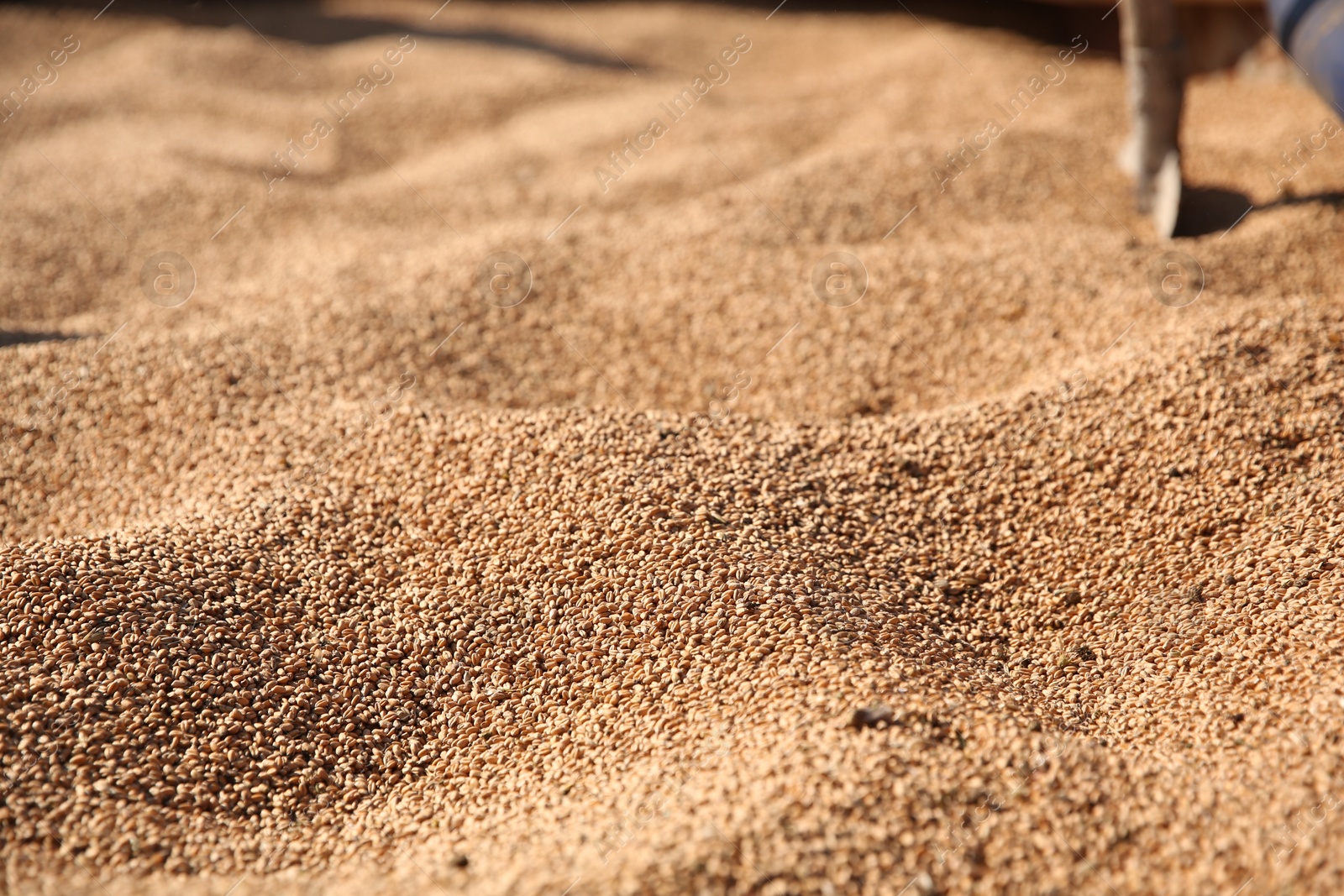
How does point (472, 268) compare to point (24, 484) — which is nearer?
point (24, 484)

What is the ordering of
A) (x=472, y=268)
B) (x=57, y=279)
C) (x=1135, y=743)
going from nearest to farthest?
(x=1135, y=743) < (x=472, y=268) < (x=57, y=279)

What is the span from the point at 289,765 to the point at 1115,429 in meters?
2.65

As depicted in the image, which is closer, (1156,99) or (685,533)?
(685,533)

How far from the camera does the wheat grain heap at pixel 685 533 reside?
2.07 m

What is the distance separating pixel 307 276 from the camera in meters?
4.46

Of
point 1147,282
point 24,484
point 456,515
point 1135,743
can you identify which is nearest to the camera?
point 1135,743

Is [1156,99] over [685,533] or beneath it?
over

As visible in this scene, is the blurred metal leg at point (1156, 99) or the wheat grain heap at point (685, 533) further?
the blurred metal leg at point (1156, 99)

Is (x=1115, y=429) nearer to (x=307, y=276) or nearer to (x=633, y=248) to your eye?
(x=633, y=248)

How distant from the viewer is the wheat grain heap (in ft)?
6.80

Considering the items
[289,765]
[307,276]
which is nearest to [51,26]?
[307,276]

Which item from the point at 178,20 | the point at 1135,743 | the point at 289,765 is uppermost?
the point at 178,20

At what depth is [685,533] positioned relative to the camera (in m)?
2.76

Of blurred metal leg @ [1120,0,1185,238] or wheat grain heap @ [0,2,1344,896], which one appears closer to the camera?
wheat grain heap @ [0,2,1344,896]
